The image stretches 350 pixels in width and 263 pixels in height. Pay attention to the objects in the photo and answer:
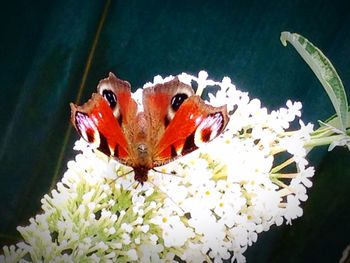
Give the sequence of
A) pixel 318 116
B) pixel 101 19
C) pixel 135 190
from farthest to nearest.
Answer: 1. pixel 318 116
2. pixel 101 19
3. pixel 135 190

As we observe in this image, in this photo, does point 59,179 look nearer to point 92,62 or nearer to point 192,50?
point 92,62

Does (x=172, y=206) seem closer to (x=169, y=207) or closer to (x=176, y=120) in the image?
(x=169, y=207)

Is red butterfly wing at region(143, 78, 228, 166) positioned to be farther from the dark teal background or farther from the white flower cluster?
the dark teal background

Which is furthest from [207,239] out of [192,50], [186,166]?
[192,50]

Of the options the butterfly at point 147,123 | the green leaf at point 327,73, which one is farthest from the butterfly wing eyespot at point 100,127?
the green leaf at point 327,73

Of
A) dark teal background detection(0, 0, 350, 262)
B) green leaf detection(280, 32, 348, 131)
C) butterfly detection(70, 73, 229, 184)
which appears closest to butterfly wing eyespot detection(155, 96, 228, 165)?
butterfly detection(70, 73, 229, 184)
